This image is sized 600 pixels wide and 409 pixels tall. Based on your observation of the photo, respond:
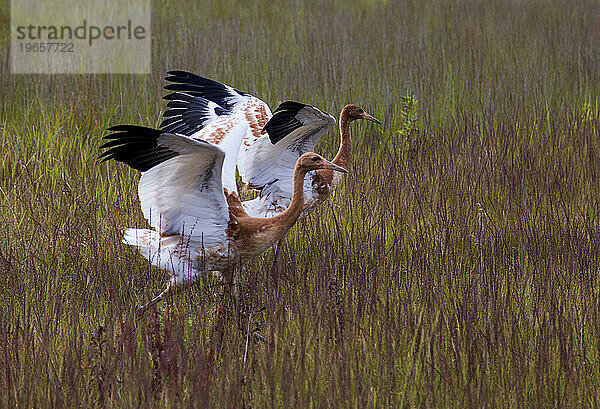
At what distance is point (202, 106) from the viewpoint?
5543 mm

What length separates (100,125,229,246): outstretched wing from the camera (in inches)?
146

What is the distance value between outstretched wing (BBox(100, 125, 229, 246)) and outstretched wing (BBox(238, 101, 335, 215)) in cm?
99

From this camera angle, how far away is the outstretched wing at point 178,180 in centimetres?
371

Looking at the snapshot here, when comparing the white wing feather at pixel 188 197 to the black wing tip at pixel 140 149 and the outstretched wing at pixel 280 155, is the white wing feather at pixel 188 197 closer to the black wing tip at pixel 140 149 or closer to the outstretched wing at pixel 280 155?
the black wing tip at pixel 140 149

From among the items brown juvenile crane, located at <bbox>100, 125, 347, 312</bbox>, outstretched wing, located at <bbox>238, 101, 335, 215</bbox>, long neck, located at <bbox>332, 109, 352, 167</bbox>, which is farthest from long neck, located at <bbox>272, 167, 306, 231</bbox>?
long neck, located at <bbox>332, 109, 352, 167</bbox>

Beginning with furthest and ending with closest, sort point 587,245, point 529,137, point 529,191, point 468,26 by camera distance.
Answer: point 468,26
point 529,137
point 529,191
point 587,245

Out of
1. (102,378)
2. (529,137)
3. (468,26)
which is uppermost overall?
(468,26)

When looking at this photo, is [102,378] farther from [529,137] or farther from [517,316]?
[529,137]

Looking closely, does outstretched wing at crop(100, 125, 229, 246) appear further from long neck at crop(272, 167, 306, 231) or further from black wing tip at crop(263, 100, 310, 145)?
black wing tip at crop(263, 100, 310, 145)

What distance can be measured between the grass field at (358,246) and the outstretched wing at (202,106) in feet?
1.97

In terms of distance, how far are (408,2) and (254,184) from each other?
718 centimetres

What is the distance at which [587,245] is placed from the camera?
4.62m

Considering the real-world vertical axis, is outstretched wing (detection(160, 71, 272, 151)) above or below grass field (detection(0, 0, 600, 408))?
above

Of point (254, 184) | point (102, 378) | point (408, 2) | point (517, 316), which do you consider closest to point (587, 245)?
point (517, 316)
